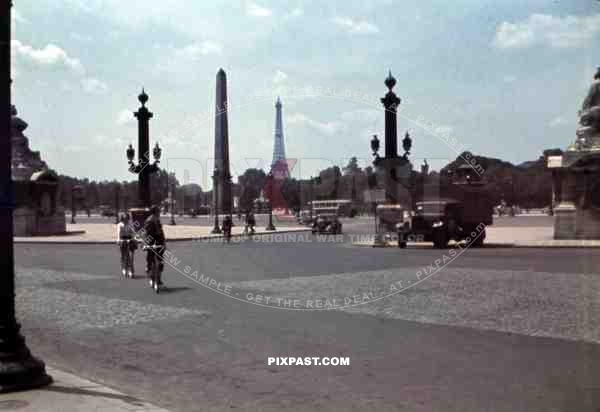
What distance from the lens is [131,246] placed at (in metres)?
15.8

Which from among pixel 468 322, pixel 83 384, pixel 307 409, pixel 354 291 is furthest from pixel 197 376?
pixel 354 291

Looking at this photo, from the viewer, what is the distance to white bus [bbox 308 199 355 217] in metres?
55.7

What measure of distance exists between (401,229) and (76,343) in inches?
764

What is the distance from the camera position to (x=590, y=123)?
92.1ft

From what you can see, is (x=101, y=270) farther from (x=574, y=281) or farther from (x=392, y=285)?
(x=574, y=281)

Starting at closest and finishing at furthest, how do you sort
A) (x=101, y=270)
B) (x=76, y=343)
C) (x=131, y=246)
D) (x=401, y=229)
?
(x=76, y=343), (x=131, y=246), (x=101, y=270), (x=401, y=229)

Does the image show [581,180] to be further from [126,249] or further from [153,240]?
[153,240]

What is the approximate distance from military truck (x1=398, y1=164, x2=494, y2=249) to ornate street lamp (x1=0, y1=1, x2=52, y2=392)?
21170mm

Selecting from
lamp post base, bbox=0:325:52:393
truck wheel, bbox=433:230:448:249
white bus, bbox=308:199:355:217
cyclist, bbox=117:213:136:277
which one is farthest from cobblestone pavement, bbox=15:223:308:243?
lamp post base, bbox=0:325:52:393

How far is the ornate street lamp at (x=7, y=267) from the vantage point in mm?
5703

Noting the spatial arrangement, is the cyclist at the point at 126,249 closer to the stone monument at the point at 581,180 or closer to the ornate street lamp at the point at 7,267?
the ornate street lamp at the point at 7,267

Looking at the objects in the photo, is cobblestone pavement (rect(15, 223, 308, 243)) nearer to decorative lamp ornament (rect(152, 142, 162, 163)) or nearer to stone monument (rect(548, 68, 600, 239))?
decorative lamp ornament (rect(152, 142, 162, 163))

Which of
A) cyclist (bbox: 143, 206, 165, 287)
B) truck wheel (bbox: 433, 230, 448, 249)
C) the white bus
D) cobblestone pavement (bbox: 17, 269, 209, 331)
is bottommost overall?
cobblestone pavement (bbox: 17, 269, 209, 331)

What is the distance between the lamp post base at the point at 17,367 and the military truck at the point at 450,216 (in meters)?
21.1
